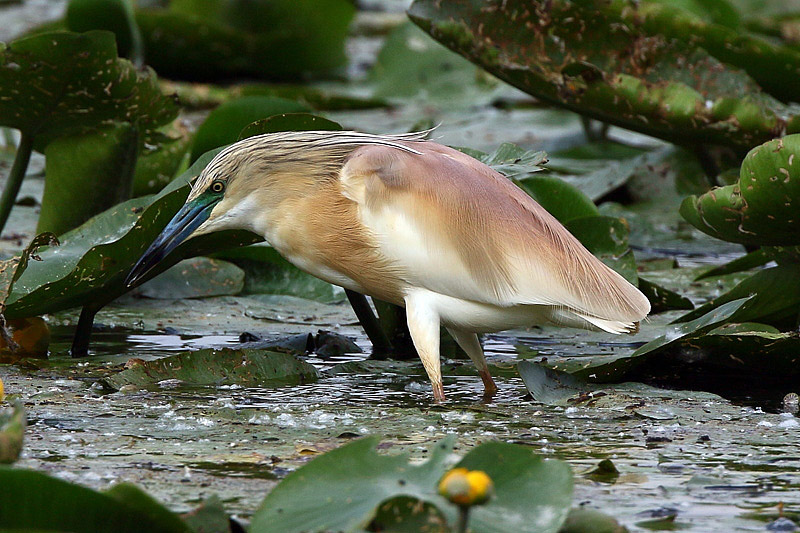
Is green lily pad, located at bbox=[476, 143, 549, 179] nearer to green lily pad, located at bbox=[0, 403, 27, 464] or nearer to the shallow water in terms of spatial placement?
the shallow water

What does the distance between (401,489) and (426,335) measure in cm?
133

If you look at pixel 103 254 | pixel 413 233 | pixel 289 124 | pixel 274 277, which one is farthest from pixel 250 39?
pixel 413 233

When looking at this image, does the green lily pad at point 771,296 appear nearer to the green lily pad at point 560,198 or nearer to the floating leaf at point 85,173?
the green lily pad at point 560,198

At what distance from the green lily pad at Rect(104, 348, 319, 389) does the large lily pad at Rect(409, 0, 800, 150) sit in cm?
188

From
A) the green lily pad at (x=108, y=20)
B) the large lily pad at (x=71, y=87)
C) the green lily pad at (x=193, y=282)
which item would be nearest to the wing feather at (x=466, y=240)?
the large lily pad at (x=71, y=87)

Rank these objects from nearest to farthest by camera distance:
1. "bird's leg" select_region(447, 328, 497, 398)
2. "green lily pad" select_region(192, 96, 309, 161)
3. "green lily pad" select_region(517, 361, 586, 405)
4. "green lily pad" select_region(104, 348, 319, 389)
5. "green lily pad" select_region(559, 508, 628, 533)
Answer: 1. "green lily pad" select_region(559, 508, 628, 533)
2. "green lily pad" select_region(517, 361, 586, 405)
3. "green lily pad" select_region(104, 348, 319, 389)
4. "bird's leg" select_region(447, 328, 497, 398)
5. "green lily pad" select_region(192, 96, 309, 161)

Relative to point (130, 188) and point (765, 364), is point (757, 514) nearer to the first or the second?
point (765, 364)

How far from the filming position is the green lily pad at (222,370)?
353cm

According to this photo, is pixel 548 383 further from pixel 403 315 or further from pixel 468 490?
pixel 468 490

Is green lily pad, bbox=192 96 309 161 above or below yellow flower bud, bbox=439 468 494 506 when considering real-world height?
below

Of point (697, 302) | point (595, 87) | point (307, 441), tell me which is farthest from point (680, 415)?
point (595, 87)

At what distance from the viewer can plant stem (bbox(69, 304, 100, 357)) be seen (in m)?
3.93

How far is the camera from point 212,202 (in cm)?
357

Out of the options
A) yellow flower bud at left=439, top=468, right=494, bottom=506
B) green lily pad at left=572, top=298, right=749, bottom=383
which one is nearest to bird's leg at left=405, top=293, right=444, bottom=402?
green lily pad at left=572, top=298, right=749, bottom=383
